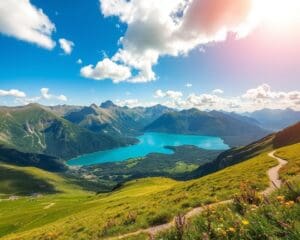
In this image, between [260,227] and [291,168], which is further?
[291,168]

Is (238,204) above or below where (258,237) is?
above

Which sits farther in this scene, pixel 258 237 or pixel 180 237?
pixel 180 237

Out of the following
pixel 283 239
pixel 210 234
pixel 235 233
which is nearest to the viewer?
pixel 283 239

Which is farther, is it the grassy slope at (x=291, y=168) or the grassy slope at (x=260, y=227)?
the grassy slope at (x=291, y=168)

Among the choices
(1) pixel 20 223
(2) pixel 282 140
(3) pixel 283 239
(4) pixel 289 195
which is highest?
(2) pixel 282 140

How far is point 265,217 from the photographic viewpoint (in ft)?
26.7

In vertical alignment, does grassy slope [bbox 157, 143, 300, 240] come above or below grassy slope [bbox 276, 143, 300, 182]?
below

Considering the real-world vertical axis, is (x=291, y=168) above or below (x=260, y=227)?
above

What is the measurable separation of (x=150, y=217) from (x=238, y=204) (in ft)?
33.4

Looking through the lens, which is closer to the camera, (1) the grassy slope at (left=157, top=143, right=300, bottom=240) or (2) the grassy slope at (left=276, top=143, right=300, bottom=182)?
(1) the grassy slope at (left=157, top=143, right=300, bottom=240)

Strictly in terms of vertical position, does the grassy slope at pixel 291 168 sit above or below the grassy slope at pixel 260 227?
above

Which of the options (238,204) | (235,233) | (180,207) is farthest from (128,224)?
(235,233)

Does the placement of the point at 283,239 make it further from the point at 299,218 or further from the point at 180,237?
the point at 180,237

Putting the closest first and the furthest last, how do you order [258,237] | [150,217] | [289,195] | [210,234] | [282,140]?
1. [258,237]
2. [210,234]
3. [289,195]
4. [150,217]
5. [282,140]
